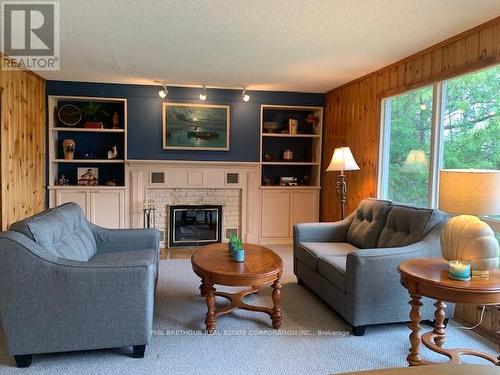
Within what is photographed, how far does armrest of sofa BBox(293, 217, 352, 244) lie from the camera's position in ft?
13.0

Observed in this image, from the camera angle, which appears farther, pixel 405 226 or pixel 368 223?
pixel 368 223

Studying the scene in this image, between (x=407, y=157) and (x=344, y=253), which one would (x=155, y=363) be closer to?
(x=344, y=253)

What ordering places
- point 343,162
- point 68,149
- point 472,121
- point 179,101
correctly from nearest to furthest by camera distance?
point 472,121, point 343,162, point 68,149, point 179,101

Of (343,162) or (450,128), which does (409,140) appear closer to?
(450,128)

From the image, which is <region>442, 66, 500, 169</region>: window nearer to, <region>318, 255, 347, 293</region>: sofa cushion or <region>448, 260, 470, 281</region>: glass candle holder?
<region>448, 260, 470, 281</region>: glass candle holder

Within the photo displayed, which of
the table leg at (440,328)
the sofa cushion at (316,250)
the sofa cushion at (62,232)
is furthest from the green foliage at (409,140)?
the sofa cushion at (62,232)

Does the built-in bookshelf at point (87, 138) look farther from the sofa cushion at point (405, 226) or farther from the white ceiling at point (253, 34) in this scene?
the sofa cushion at point (405, 226)

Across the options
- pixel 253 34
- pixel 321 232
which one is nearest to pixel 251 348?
pixel 321 232

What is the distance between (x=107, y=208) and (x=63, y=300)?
10.9 feet

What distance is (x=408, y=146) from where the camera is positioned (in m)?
4.02

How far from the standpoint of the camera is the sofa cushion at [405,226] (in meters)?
3.03

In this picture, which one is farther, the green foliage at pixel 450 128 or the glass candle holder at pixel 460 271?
the green foliage at pixel 450 128

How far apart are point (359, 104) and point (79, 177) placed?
4.17 meters

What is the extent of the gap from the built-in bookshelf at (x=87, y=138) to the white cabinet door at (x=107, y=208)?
0.19 metres
